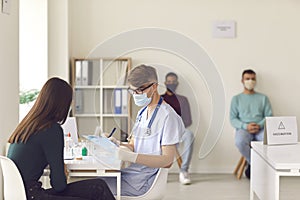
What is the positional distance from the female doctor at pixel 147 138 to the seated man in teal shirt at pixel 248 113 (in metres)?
3.12

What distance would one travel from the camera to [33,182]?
320 cm

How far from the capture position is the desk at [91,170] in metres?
3.53

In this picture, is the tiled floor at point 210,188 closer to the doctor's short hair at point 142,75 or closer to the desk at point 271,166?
the desk at point 271,166

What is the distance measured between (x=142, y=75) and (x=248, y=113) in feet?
11.7

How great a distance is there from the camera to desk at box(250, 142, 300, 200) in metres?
3.64

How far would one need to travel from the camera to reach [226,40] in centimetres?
698

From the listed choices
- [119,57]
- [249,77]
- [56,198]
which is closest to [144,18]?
[119,57]

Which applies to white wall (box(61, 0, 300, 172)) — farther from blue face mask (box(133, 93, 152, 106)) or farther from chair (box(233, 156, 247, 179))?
blue face mask (box(133, 93, 152, 106))

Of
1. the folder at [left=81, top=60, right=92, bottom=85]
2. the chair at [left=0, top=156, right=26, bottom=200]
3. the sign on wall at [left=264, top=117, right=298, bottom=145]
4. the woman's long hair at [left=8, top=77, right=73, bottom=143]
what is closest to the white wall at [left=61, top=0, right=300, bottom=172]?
the folder at [left=81, top=60, right=92, bottom=85]

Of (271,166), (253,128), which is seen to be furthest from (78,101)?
(271,166)

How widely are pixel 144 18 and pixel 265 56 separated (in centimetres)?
153

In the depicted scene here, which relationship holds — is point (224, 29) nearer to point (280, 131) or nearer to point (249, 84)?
point (249, 84)

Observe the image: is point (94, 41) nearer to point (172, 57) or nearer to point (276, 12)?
point (172, 57)

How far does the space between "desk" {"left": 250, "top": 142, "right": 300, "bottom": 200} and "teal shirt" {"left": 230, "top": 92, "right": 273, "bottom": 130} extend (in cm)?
215
